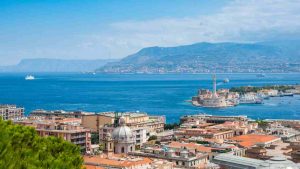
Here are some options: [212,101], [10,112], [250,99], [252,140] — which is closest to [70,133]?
[252,140]

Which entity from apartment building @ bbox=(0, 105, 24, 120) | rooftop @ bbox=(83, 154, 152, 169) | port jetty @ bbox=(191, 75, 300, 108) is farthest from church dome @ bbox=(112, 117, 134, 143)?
port jetty @ bbox=(191, 75, 300, 108)

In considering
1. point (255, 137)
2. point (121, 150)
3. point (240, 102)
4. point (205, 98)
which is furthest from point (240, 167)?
point (240, 102)

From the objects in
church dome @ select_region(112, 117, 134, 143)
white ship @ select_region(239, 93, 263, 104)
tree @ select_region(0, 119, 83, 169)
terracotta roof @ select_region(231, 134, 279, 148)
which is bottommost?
terracotta roof @ select_region(231, 134, 279, 148)

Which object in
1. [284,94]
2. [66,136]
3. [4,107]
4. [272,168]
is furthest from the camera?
[284,94]

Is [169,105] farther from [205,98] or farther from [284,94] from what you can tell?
[284,94]

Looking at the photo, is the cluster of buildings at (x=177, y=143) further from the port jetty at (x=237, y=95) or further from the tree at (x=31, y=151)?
the port jetty at (x=237, y=95)

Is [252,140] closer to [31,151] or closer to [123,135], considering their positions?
[123,135]

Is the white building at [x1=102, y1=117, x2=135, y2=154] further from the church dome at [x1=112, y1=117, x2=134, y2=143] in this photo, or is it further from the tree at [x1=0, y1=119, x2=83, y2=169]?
the tree at [x1=0, y1=119, x2=83, y2=169]
